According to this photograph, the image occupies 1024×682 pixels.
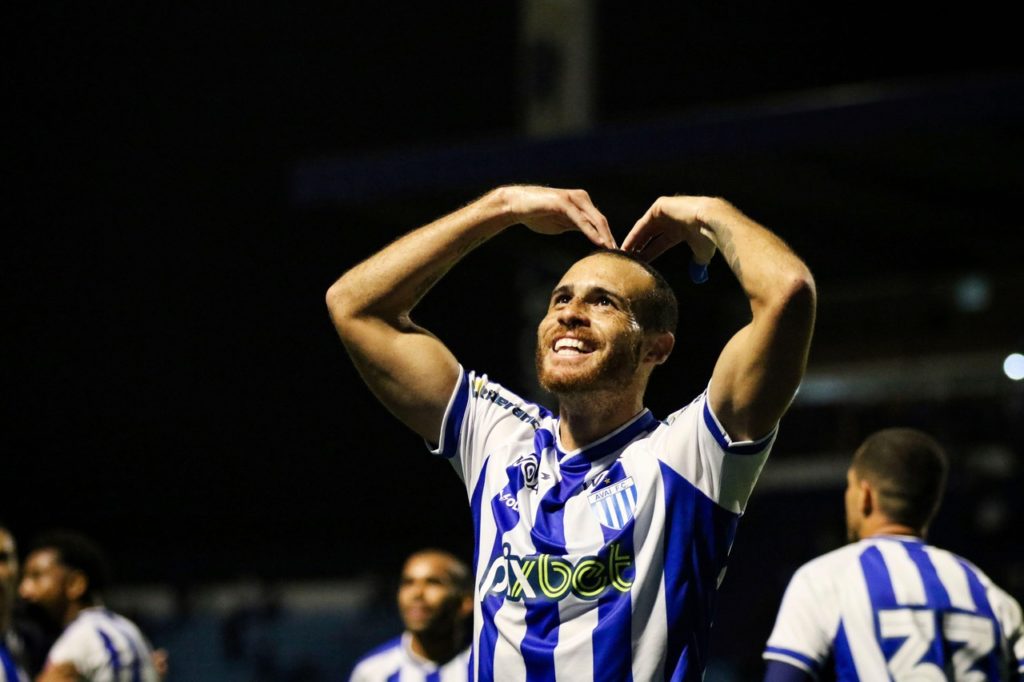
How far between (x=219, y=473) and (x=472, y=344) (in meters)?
2.68

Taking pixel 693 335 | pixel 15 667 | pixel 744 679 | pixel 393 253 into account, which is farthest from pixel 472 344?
pixel 393 253

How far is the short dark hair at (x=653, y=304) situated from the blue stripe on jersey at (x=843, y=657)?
146 centimetres

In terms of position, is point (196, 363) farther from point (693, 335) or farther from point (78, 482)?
point (693, 335)

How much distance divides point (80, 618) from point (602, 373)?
4.71 meters

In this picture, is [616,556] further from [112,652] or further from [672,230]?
[112,652]

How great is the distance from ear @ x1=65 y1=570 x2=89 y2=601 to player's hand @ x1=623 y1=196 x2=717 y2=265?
488 centimetres

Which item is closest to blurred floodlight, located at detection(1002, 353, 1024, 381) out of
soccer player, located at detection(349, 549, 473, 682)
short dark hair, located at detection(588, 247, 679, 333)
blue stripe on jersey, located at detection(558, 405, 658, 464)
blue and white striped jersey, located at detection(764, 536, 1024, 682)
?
soccer player, located at detection(349, 549, 473, 682)

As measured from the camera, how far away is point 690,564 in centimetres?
341


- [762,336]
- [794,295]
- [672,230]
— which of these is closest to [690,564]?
[762,336]

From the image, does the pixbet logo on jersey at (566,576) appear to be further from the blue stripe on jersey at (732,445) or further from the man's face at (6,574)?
the man's face at (6,574)

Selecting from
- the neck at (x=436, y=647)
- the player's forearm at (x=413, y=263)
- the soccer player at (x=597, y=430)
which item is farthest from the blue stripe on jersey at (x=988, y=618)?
the neck at (x=436, y=647)

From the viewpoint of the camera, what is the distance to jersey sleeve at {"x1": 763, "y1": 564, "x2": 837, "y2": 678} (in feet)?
15.2

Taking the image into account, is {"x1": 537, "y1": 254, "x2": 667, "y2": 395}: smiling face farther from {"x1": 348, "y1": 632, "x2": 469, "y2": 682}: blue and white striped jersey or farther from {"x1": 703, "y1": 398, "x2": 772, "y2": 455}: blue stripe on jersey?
{"x1": 348, "y1": 632, "x2": 469, "y2": 682}: blue and white striped jersey

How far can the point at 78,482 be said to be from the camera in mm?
13805
